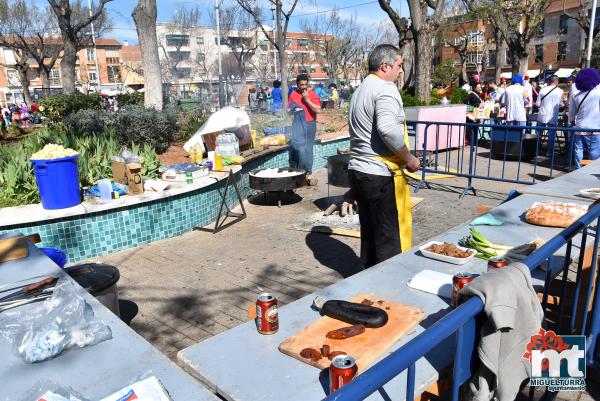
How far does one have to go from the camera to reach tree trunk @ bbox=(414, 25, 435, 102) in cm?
1326

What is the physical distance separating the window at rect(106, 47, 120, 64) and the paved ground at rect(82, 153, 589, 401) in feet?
300

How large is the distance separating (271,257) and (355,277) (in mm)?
3106

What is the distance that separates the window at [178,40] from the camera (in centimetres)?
8004

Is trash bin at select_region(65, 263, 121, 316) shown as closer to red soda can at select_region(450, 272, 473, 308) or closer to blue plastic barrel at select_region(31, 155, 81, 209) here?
blue plastic barrel at select_region(31, 155, 81, 209)

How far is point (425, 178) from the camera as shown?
31.8 ft

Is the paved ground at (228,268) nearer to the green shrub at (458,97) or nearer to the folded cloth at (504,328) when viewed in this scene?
the folded cloth at (504,328)

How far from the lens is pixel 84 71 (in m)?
80.2

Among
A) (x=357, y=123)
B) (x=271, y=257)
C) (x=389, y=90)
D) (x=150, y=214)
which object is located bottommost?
(x=271, y=257)

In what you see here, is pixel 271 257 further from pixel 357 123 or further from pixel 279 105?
pixel 279 105

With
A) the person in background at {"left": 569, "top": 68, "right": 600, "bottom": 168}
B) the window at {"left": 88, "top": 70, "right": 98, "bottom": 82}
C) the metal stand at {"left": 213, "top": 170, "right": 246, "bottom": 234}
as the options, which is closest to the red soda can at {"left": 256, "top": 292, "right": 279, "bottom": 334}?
the metal stand at {"left": 213, "top": 170, "right": 246, "bottom": 234}

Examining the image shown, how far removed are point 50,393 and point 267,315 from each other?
0.92m

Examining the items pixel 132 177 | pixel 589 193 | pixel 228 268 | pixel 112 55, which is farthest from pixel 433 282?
pixel 112 55

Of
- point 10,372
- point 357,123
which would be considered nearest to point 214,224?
point 357,123

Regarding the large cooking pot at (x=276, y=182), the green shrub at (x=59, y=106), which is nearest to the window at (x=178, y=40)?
the green shrub at (x=59, y=106)
